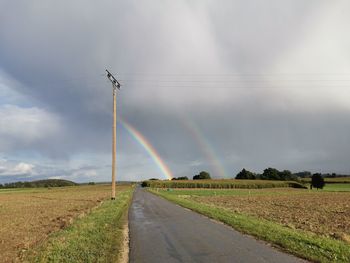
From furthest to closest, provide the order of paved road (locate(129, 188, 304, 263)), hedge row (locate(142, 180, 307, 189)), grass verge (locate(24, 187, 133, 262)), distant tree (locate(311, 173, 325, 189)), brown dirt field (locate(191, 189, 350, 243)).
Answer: hedge row (locate(142, 180, 307, 189))
distant tree (locate(311, 173, 325, 189))
brown dirt field (locate(191, 189, 350, 243))
grass verge (locate(24, 187, 133, 262))
paved road (locate(129, 188, 304, 263))

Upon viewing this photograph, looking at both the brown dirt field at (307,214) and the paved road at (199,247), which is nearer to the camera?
the paved road at (199,247)

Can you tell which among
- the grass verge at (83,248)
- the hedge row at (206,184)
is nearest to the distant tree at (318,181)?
the hedge row at (206,184)

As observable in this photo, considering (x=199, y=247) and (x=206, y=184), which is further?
(x=206, y=184)

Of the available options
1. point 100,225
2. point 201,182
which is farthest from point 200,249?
point 201,182

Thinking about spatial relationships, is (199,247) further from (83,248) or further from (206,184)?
(206,184)

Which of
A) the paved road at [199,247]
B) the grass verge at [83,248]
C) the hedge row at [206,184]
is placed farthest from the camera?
the hedge row at [206,184]

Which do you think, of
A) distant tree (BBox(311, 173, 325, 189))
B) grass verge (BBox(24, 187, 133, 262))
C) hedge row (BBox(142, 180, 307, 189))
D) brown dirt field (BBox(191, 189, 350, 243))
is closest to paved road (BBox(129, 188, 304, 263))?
grass verge (BBox(24, 187, 133, 262))

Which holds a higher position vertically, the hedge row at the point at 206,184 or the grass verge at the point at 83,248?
the hedge row at the point at 206,184

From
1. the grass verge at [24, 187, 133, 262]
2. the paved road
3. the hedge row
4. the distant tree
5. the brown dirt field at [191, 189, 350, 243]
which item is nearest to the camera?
the paved road

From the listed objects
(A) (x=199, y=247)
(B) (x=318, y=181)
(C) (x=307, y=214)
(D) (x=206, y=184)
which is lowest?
Result: (A) (x=199, y=247)

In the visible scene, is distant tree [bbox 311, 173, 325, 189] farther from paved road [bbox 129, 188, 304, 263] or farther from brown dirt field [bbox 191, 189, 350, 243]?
paved road [bbox 129, 188, 304, 263]

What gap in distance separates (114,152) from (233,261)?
36596 millimetres

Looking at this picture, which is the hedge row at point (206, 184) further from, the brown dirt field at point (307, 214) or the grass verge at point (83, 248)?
the grass verge at point (83, 248)

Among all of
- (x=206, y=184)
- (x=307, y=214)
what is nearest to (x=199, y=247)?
(x=307, y=214)
